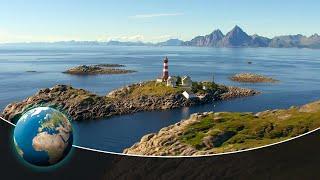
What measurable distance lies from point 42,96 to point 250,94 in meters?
17.9

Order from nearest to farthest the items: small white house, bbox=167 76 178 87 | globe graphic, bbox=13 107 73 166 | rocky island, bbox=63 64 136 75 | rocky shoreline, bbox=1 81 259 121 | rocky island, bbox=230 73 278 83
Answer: globe graphic, bbox=13 107 73 166, rocky shoreline, bbox=1 81 259 121, small white house, bbox=167 76 178 87, rocky island, bbox=230 73 278 83, rocky island, bbox=63 64 136 75

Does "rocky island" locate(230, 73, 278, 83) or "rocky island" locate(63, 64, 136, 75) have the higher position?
"rocky island" locate(63, 64, 136, 75)

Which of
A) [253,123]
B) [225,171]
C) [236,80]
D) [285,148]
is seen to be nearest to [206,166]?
[225,171]

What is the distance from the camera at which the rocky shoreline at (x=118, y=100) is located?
25.9m

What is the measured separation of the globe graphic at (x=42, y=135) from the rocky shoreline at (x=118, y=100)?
19.8 meters

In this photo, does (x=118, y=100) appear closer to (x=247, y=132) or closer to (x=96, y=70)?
(x=96, y=70)

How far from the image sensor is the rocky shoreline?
25922 millimetres

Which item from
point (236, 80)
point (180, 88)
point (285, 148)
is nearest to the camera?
point (285, 148)

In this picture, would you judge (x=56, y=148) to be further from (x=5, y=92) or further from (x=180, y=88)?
(x=180, y=88)

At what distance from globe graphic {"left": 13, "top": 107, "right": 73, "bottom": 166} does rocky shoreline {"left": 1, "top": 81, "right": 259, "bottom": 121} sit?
65.0ft

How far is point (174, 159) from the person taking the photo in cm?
475

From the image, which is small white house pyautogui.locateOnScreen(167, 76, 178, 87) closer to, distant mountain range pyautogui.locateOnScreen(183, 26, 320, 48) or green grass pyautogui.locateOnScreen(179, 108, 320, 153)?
green grass pyautogui.locateOnScreen(179, 108, 320, 153)

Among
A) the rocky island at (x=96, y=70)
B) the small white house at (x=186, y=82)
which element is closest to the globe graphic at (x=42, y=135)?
the small white house at (x=186, y=82)

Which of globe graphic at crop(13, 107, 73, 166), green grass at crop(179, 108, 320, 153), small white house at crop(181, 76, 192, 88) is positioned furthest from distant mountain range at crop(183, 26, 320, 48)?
globe graphic at crop(13, 107, 73, 166)
